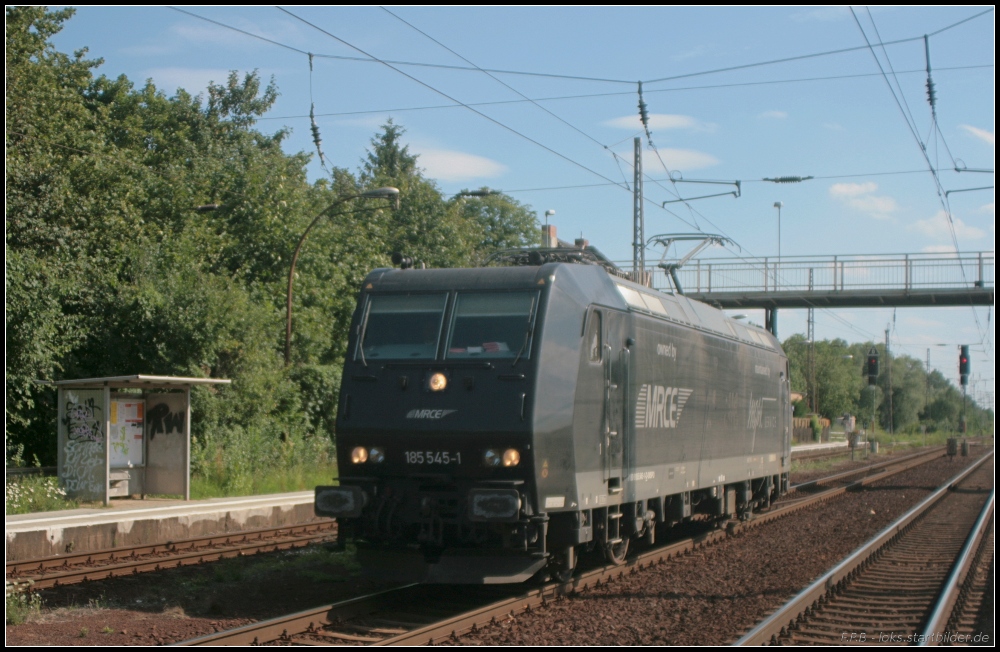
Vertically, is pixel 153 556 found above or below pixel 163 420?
below

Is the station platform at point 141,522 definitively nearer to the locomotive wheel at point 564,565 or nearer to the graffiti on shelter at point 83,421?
the graffiti on shelter at point 83,421

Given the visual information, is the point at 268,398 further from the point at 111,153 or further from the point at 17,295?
the point at 111,153

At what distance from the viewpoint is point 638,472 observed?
12.1 metres

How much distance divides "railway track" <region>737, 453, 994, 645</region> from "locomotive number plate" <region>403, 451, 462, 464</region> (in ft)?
10.6

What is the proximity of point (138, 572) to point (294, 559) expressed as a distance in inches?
82.4

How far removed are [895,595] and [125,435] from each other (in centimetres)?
1355

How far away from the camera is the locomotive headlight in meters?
10.2

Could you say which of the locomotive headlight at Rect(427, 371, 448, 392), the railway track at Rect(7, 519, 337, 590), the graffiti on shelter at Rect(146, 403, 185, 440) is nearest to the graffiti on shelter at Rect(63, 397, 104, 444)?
the graffiti on shelter at Rect(146, 403, 185, 440)

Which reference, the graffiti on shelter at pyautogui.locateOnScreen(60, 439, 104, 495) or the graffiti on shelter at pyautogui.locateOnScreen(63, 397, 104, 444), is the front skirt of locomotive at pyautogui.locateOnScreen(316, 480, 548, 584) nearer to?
the graffiti on shelter at pyautogui.locateOnScreen(60, 439, 104, 495)

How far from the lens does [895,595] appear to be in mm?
11414

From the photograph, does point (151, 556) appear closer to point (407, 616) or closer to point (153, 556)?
point (153, 556)

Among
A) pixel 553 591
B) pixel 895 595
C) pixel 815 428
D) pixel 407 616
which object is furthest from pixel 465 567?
pixel 815 428

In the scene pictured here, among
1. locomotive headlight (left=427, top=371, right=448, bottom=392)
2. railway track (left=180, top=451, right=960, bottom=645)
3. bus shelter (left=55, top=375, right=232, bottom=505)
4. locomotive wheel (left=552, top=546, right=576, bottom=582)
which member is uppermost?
locomotive headlight (left=427, top=371, right=448, bottom=392)

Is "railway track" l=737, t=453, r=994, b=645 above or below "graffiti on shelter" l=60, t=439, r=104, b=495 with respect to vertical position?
below
